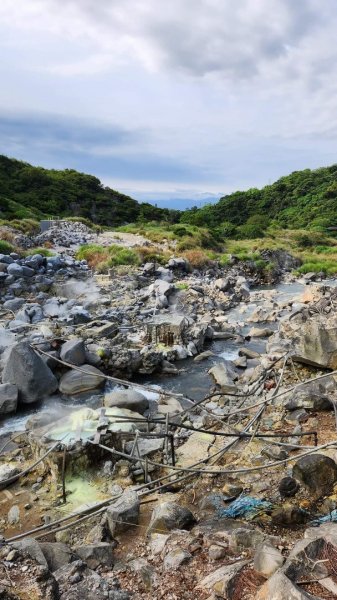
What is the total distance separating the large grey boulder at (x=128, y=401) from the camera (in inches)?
261

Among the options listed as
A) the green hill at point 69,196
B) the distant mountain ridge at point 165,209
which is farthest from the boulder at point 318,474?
the green hill at point 69,196

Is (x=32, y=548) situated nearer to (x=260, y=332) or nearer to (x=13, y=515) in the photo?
(x=13, y=515)

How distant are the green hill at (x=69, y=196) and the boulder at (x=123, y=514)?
3438 cm

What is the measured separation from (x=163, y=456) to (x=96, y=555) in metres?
2.21

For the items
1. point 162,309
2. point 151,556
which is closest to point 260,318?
point 162,309

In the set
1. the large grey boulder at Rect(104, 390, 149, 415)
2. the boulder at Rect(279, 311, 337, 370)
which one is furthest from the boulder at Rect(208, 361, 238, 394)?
the large grey boulder at Rect(104, 390, 149, 415)

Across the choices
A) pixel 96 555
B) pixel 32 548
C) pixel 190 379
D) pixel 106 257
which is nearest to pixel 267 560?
pixel 96 555

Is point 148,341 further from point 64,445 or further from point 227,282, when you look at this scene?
point 227,282

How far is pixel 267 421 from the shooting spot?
233 inches

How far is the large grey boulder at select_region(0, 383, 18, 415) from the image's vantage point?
6.82 meters

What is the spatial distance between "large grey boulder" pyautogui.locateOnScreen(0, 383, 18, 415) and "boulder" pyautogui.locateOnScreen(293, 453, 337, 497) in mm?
4878

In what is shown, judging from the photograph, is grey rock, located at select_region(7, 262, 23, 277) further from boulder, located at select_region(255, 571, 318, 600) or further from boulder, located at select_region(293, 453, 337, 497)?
Result: boulder, located at select_region(255, 571, 318, 600)

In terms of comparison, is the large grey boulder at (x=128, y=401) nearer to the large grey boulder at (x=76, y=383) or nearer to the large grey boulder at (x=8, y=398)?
the large grey boulder at (x=76, y=383)

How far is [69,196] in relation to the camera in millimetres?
41938
